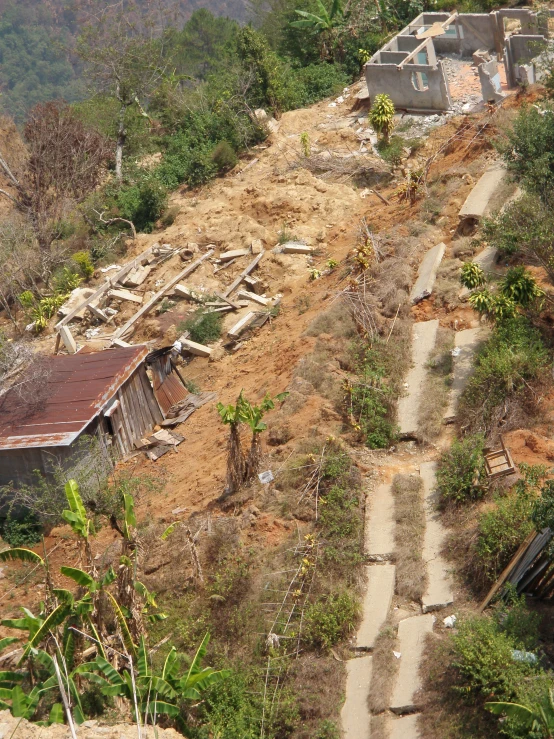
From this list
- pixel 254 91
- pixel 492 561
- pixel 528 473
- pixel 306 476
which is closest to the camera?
pixel 492 561

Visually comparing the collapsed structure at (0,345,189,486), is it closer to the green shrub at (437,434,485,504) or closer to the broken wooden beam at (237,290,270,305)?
Answer: the broken wooden beam at (237,290,270,305)

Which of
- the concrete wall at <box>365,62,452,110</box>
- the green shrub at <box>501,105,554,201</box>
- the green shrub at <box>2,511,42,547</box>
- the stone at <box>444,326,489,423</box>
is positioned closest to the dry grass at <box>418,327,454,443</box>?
the stone at <box>444,326,489,423</box>

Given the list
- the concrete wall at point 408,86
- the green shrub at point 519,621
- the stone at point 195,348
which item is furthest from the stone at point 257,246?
the green shrub at point 519,621

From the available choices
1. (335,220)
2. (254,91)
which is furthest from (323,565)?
(254,91)

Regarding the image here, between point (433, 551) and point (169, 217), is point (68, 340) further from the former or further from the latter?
point (433, 551)

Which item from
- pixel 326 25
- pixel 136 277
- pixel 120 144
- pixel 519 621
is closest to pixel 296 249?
pixel 136 277

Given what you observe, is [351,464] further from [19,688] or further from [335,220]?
[335,220]

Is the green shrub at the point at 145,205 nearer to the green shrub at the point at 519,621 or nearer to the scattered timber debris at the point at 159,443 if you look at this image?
the scattered timber debris at the point at 159,443
